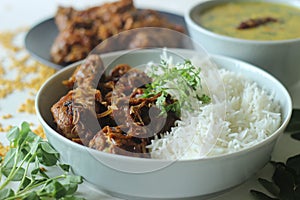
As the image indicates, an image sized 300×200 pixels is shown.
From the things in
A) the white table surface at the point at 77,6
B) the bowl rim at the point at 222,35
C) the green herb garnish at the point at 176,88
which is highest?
the green herb garnish at the point at 176,88

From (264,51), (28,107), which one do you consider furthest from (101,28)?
(264,51)

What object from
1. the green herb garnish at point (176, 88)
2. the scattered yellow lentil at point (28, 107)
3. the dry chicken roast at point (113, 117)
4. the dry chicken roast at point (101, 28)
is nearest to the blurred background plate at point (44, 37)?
the dry chicken roast at point (101, 28)

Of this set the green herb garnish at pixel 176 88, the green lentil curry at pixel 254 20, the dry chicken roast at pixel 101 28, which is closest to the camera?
the green herb garnish at pixel 176 88

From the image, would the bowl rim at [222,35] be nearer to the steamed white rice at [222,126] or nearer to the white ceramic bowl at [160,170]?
the steamed white rice at [222,126]

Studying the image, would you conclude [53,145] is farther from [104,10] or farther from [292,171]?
[104,10]

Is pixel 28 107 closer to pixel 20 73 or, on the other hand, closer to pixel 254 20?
pixel 20 73

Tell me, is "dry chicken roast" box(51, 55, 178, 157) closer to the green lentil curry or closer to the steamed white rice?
the steamed white rice

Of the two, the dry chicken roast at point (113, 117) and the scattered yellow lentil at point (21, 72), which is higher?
the dry chicken roast at point (113, 117)

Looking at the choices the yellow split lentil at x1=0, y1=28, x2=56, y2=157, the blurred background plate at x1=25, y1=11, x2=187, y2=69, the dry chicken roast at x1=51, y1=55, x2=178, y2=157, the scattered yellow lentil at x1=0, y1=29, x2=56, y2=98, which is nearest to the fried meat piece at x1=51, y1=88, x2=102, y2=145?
the dry chicken roast at x1=51, y1=55, x2=178, y2=157

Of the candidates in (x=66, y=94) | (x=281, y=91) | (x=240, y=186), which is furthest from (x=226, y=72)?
(x=66, y=94)
